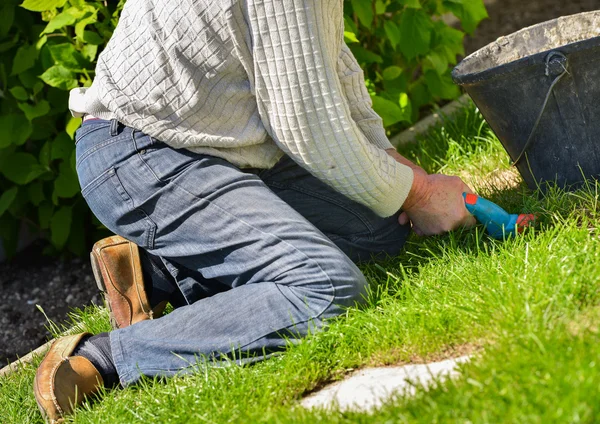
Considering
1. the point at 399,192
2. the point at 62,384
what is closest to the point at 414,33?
the point at 399,192

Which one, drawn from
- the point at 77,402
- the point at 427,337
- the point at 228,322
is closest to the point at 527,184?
the point at 427,337

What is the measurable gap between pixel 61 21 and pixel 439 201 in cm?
173

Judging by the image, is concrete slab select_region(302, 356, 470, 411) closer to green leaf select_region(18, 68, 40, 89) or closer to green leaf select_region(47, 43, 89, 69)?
green leaf select_region(47, 43, 89, 69)

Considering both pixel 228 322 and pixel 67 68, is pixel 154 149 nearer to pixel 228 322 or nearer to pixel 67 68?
pixel 228 322

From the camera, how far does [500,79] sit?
2736 millimetres

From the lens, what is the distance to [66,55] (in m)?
3.50

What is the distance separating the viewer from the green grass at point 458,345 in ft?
5.82

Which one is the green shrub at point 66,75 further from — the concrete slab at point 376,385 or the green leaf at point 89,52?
the concrete slab at point 376,385

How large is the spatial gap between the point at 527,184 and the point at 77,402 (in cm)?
170

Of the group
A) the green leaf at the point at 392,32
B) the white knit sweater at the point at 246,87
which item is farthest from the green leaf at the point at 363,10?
the white knit sweater at the point at 246,87

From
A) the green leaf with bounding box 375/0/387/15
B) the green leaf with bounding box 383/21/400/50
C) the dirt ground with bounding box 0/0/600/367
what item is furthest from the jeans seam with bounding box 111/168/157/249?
the green leaf with bounding box 375/0/387/15

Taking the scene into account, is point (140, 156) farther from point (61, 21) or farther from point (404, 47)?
point (404, 47)

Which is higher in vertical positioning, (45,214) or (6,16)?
(6,16)

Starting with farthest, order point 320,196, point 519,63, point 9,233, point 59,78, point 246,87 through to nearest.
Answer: point 9,233
point 59,78
point 320,196
point 519,63
point 246,87
